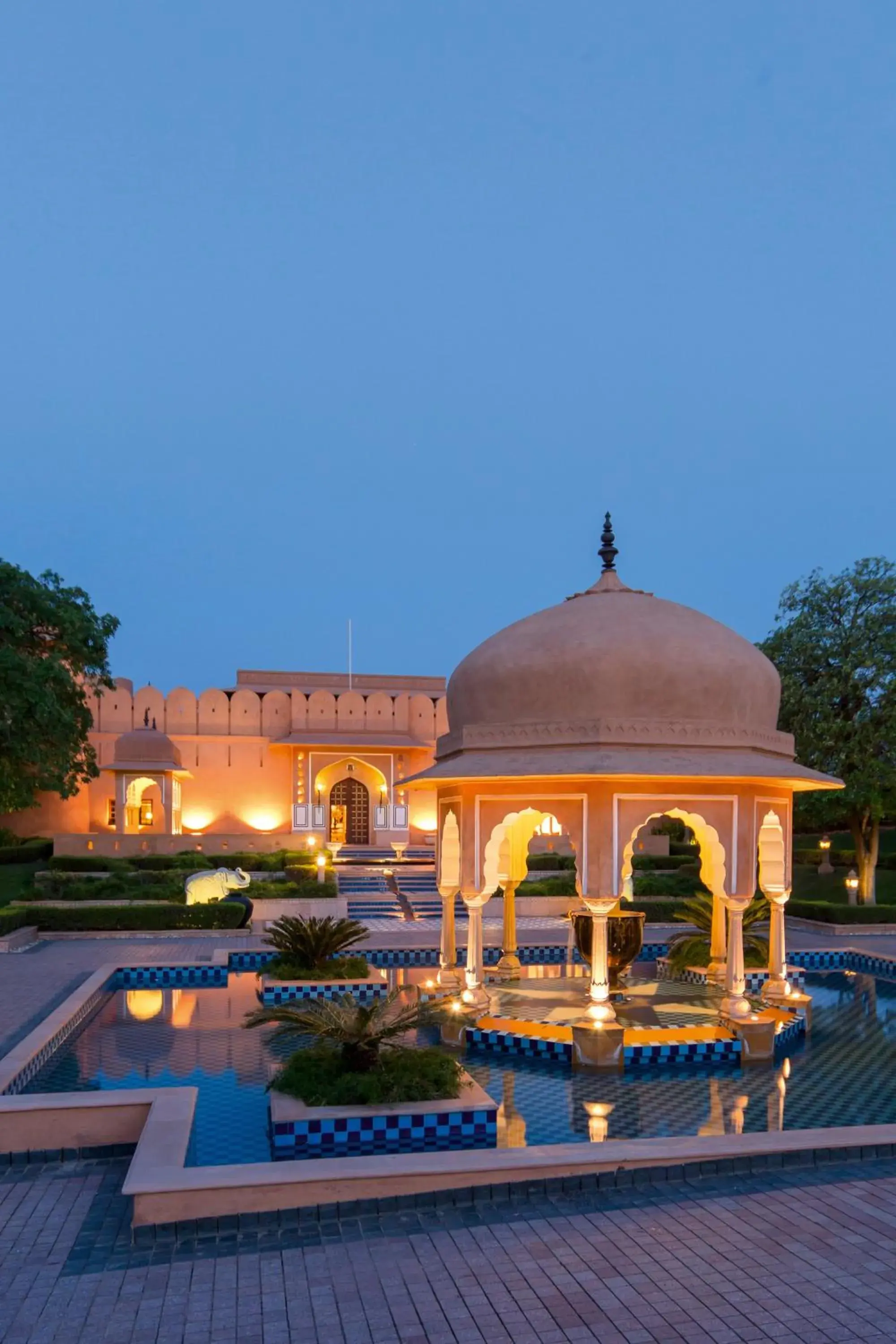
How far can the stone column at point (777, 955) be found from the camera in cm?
1096

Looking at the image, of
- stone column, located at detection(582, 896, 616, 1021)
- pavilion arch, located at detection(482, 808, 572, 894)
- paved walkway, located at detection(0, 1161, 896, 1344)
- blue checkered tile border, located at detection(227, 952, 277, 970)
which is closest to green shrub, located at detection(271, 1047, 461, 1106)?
paved walkway, located at detection(0, 1161, 896, 1344)

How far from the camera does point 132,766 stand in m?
26.9

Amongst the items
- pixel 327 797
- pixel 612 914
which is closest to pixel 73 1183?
pixel 612 914

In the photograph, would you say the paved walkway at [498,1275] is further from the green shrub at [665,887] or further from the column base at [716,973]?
the green shrub at [665,887]

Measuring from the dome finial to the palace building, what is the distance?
1863 cm

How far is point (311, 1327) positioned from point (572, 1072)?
17.3 feet

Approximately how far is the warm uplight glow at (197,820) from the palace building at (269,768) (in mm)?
21

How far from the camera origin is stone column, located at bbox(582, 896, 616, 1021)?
30.5ft

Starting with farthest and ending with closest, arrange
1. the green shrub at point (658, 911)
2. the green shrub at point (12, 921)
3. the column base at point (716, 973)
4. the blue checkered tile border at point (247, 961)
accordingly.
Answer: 1. the green shrub at point (658, 911)
2. the green shrub at point (12, 921)
3. the blue checkered tile border at point (247, 961)
4. the column base at point (716, 973)

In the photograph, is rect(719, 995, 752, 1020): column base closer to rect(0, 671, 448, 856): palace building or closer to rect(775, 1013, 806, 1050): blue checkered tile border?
rect(775, 1013, 806, 1050): blue checkered tile border

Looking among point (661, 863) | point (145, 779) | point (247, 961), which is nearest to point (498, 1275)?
point (247, 961)

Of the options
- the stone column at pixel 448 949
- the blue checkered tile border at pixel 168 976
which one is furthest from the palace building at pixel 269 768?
the stone column at pixel 448 949

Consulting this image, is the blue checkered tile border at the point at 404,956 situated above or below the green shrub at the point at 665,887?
below

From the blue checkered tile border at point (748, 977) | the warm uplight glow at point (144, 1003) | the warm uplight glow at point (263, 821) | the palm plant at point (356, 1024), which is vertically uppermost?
the warm uplight glow at point (263, 821)
